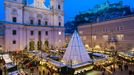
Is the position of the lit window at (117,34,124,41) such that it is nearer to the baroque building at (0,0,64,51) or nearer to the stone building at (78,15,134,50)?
the stone building at (78,15,134,50)

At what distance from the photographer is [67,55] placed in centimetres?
1717

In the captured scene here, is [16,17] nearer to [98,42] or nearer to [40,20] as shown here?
[40,20]

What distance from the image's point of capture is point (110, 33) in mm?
34125

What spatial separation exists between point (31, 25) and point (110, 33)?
19.8m

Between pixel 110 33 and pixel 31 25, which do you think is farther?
pixel 31 25

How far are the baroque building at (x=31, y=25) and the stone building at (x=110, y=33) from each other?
8.20 m

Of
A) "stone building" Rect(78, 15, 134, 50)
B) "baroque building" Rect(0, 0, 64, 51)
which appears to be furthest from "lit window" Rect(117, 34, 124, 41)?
"baroque building" Rect(0, 0, 64, 51)

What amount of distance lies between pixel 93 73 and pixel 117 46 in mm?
19743

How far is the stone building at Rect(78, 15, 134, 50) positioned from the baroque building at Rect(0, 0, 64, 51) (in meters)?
8.20

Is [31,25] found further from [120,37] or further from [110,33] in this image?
[120,37]

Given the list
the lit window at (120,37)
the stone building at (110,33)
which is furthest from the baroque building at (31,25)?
the lit window at (120,37)

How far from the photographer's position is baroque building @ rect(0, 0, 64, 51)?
32.0 metres

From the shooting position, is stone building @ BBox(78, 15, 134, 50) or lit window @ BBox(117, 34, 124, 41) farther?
lit window @ BBox(117, 34, 124, 41)

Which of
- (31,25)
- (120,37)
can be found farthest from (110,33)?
(31,25)
